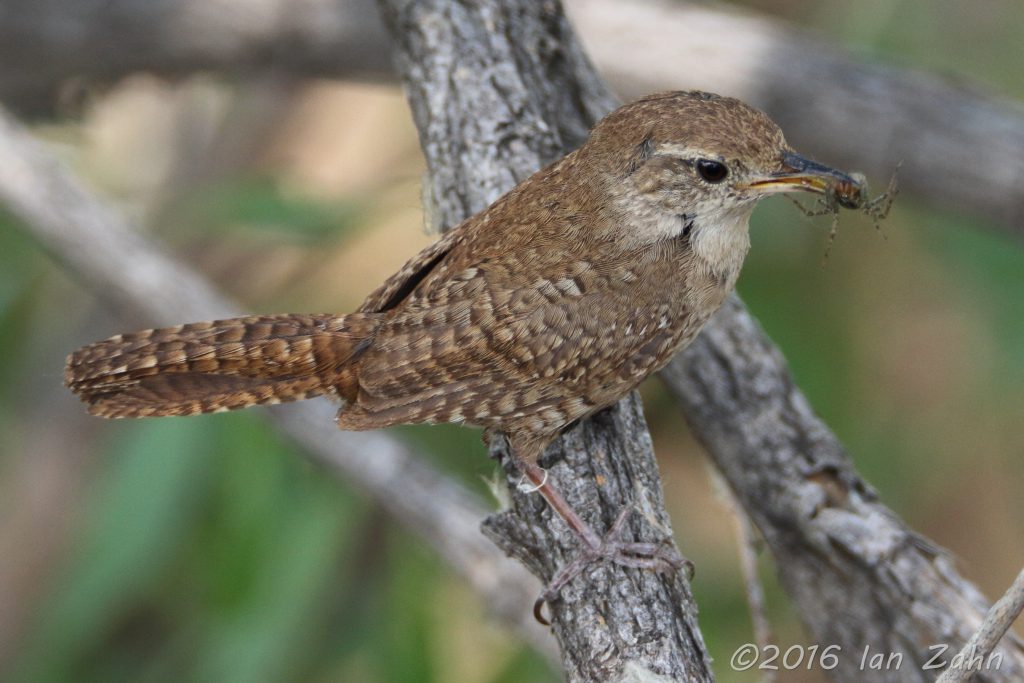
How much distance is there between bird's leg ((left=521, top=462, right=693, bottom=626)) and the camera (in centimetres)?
228

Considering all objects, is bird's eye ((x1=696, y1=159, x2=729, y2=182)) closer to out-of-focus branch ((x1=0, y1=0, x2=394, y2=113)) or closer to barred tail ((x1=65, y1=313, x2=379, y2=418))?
barred tail ((x1=65, y1=313, x2=379, y2=418))

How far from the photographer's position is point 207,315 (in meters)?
3.35

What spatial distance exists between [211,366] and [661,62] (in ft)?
6.97

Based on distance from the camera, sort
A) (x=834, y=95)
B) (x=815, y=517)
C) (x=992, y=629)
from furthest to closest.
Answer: (x=834, y=95)
(x=815, y=517)
(x=992, y=629)

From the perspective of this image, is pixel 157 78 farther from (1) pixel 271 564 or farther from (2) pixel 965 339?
(2) pixel 965 339

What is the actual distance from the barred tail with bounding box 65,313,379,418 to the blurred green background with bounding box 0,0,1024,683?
37.0 inches

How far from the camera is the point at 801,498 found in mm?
2705

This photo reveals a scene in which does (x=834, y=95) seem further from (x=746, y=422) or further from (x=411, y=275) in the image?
(x=411, y=275)

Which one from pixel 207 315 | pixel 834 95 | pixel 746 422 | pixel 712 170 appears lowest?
pixel 746 422

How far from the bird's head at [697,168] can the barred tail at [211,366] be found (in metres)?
0.66

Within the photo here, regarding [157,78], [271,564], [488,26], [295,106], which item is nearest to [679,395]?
[488,26]

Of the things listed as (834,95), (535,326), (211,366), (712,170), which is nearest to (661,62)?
(834,95)

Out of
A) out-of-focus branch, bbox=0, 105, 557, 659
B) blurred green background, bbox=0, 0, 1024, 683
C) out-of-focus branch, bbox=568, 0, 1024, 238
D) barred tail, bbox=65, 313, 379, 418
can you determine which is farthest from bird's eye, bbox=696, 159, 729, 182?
out-of-focus branch, bbox=568, 0, 1024, 238

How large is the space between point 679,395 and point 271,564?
1390 mm
